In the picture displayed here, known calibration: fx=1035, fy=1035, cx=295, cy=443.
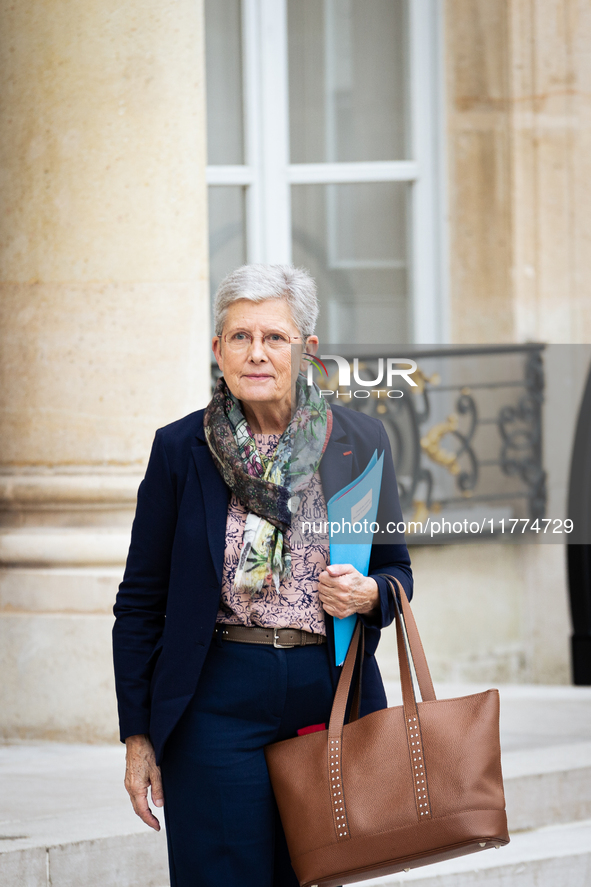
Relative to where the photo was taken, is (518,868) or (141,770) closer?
(141,770)

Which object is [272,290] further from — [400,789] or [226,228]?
[226,228]

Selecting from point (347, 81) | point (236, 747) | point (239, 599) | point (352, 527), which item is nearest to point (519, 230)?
point (347, 81)

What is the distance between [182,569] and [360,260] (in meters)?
4.49

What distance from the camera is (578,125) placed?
5.87 m

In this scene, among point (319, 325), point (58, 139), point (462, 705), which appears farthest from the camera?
point (319, 325)

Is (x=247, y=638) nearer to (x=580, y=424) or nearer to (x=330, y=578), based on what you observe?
(x=330, y=578)

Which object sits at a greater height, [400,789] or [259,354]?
[259,354]

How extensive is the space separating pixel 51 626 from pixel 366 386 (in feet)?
7.58

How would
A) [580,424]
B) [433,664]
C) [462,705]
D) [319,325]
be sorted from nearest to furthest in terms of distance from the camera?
[462,705] → [580,424] → [433,664] → [319,325]

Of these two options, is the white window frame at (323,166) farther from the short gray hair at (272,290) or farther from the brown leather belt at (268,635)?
the brown leather belt at (268,635)

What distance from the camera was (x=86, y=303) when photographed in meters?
4.18

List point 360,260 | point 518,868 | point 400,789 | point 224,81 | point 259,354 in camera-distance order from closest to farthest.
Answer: point 400,789 < point 259,354 < point 518,868 < point 224,81 < point 360,260

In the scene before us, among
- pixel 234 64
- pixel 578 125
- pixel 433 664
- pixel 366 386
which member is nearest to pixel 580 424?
pixel 366 386

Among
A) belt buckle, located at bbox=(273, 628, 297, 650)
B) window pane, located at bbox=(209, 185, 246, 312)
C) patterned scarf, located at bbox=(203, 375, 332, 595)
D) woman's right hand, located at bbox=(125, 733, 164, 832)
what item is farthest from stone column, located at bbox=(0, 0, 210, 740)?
belt buckle, located at bbox=(273, 628, 297, 650)
